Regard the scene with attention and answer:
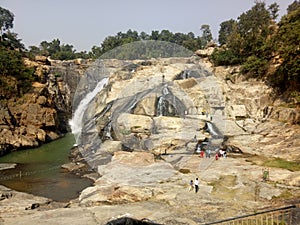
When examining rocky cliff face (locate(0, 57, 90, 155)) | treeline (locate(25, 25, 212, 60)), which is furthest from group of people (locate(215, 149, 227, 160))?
treeline (locate(25, 25, 212, 60))

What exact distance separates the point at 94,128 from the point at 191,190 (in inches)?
610

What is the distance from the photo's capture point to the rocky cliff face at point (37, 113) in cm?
3067

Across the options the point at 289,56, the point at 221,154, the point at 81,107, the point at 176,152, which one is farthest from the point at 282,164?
the point at 81,107

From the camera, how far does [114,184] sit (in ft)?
57.8

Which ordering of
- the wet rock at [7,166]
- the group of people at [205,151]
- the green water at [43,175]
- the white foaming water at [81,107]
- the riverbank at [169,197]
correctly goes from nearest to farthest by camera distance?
the riverbank at [169,197] < the green water at [43,175] < the group of people at [205,151] < the wet rock at [7,166] < the white foaming water at [81,107]

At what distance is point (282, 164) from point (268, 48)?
17.6m

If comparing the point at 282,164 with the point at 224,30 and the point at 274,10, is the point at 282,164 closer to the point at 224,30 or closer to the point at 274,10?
the point at 274,10

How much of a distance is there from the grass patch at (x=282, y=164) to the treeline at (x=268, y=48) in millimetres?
7142

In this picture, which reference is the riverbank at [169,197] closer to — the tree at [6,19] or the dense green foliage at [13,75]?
the dense green foliage at [13,75]

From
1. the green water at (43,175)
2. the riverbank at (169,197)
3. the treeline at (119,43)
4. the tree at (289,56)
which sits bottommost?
the green water at (43,175)

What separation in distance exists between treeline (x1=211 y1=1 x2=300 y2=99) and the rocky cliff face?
22.1 metres

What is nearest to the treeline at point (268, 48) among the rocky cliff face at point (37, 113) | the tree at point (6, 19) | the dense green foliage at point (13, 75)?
the rocky cliff face at point (37, 113)

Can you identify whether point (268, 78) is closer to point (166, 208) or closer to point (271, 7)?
point (271, 7)

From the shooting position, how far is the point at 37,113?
110ft
